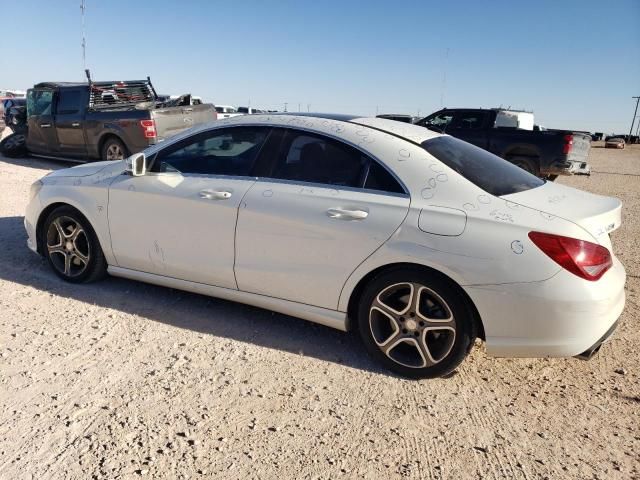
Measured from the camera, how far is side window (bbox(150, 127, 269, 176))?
3594 mm

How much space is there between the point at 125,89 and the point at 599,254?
433 inches

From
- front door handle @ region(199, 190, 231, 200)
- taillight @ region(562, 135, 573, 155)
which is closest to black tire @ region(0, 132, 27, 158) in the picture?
front door handle @ region(199, 190, 231, 200)

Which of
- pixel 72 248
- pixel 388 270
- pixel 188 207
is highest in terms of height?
pixel 188 207

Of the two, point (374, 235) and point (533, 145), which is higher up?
point (533, 145)

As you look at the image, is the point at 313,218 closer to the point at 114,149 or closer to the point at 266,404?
the point at 266,404

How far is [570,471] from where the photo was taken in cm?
233

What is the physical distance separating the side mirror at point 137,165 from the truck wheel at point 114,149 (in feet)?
23.5

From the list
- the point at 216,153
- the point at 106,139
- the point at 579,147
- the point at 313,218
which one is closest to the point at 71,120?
the point at 106,139

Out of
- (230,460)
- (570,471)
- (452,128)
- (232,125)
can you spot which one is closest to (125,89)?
(452,128)

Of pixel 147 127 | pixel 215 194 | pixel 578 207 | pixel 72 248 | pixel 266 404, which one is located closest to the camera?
pixel 266 404

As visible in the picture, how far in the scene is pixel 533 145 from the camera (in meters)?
11.4

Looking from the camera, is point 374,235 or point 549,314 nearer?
point 549,314

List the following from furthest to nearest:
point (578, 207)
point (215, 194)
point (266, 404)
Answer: point (215, 194) → point (578, 207) → point (266, 404)

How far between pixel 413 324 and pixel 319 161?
1.22m
